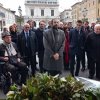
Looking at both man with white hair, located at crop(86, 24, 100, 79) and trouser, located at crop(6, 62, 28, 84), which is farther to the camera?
man with white hair, located at crop(86, 24, 100, 79)

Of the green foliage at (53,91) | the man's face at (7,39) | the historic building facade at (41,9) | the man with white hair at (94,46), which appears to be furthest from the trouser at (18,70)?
the historic building facade at (41,9)

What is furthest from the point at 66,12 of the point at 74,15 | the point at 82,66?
the point at 82,66

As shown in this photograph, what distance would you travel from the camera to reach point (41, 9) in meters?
115

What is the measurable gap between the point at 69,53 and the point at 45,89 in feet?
22.5

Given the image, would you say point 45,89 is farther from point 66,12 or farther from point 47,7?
point 66,12

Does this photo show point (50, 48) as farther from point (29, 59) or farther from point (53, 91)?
point (53, 91)

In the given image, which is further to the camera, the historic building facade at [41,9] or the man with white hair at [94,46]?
the historic building facade at [41,9]

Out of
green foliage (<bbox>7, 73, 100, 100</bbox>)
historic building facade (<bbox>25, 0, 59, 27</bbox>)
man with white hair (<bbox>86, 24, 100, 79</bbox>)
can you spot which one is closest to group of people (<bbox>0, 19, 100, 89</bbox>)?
man with white hair (<bbox>86, 24, 100, 79</bbox>)

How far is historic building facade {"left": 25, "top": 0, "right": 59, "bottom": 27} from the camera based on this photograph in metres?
112

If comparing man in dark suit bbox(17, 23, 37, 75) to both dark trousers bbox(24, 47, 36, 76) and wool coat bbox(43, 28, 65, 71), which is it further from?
wool coat bbox(43, 28, 65, 71)

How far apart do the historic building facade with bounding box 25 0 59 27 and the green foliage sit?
108m

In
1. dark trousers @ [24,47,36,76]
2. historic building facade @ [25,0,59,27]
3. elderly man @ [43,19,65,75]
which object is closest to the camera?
elderly man @ [43,19,65,75]

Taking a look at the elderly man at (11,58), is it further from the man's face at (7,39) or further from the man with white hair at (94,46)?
the man with white hair at (94,46)

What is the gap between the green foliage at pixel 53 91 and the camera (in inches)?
116
